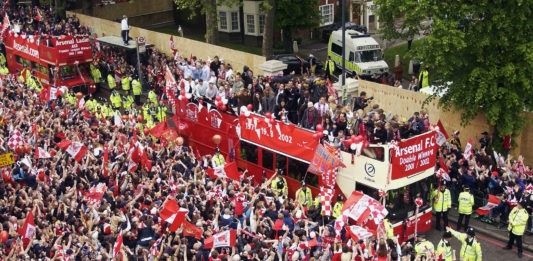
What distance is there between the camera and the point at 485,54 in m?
23.3

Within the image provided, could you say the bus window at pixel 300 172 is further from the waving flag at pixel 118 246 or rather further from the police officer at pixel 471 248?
the waving flag at pixel 118 246

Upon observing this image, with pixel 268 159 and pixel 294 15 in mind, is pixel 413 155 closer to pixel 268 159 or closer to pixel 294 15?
pixel 268 159

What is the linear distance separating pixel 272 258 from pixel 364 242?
2365 mm

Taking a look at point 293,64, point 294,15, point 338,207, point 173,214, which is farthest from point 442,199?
point 294,15

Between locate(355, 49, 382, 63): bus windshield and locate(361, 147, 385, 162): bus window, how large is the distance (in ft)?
50.1

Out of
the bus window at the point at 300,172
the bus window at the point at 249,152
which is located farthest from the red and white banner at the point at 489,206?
the bus window at the point at 249,152

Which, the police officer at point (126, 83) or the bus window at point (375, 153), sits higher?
the bus window at point (375, 153)

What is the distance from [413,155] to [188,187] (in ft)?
19.6

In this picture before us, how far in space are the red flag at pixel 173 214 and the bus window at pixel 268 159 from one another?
17.4 ft

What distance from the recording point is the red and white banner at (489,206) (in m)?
20.7

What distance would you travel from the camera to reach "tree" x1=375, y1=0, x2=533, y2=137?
73.4 ft

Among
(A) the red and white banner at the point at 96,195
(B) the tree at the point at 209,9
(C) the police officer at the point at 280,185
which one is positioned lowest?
(C) the police officer at the point at 280,185

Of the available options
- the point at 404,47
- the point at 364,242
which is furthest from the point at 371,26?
the point at 364,242

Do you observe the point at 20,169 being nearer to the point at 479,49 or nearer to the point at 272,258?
the point at 272,258
